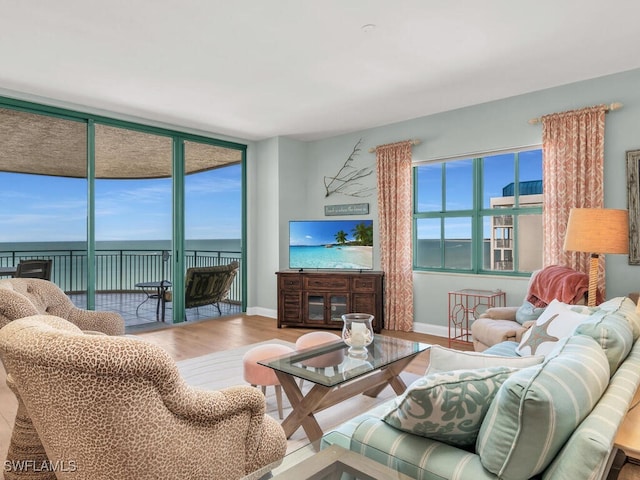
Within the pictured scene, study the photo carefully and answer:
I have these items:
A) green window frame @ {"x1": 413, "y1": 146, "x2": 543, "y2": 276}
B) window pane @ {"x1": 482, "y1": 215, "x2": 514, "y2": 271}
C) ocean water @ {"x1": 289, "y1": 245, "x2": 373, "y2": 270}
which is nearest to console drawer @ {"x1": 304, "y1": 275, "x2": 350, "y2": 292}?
ocean water @ {"x1": 289, "y1": 245, "x2": 373, "y2": 270}

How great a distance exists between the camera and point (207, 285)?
18.8 ft

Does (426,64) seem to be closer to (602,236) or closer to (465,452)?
(602,236)

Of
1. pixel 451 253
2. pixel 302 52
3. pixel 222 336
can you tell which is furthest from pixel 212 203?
pixel 451 253

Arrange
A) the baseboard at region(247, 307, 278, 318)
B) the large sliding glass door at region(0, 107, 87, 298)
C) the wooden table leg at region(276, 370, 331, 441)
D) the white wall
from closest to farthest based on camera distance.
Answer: the wooden table leg at region(276, 370, 331, 441), the white wall, the large sliding glass door at region(0, 107, 87, 298), the baseboard at region(247, 307, 278, 318)

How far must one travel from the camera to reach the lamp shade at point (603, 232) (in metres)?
2.94

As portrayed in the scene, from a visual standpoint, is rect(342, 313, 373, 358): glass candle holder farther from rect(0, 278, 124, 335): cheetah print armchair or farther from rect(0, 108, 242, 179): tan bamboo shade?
rect(0, 108, 242, 179): tan bamboo shade

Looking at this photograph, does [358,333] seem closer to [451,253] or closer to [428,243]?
[451,253]

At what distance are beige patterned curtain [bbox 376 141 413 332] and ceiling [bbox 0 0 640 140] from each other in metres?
0.68

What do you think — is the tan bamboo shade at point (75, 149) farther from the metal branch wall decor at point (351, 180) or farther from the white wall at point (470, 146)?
the metal branch wall decor at point (351, 180)

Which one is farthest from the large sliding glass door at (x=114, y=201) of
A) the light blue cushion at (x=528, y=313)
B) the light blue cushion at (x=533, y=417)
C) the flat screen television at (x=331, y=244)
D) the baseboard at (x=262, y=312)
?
the light blue cushion at (x=533, y=417)

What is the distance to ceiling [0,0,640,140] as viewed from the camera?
106 inches

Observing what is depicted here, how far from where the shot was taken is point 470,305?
183 inches

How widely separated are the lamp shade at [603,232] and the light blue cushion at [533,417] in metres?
2.20

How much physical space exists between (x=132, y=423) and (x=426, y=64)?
339 centimetres
